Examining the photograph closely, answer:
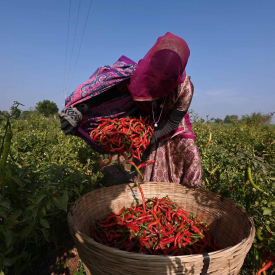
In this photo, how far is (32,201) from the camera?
3.52 feet

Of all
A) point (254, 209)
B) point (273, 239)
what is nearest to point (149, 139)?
point (254, 209)

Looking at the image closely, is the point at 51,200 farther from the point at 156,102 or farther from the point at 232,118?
the point at 232,118

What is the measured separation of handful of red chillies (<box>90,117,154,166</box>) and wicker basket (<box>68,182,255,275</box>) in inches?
23.3

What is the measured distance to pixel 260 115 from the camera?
2012cm

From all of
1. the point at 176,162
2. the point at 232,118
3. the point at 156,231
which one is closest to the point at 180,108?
the point at 176,162

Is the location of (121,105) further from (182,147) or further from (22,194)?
(22,194)

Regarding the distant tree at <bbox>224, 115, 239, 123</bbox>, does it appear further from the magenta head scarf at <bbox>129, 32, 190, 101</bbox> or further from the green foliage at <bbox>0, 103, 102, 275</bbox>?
the magenta head scarf at <bbox>129, 32, 190, 101</bbox>

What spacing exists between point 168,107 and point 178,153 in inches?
28.2

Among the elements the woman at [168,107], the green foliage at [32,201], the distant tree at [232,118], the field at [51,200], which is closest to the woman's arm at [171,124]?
the woman at [168,107]

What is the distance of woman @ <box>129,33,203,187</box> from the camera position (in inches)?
70.0

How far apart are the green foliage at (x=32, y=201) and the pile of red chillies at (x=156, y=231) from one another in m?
0.57

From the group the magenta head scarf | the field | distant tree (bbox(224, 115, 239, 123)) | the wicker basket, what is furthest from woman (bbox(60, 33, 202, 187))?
distant tree (bbox(224, 115, 239, 123))

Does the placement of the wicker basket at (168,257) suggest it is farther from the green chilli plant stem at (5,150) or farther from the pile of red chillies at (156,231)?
the green chilli plant stem at (5,150)

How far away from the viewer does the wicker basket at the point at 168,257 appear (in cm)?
120
